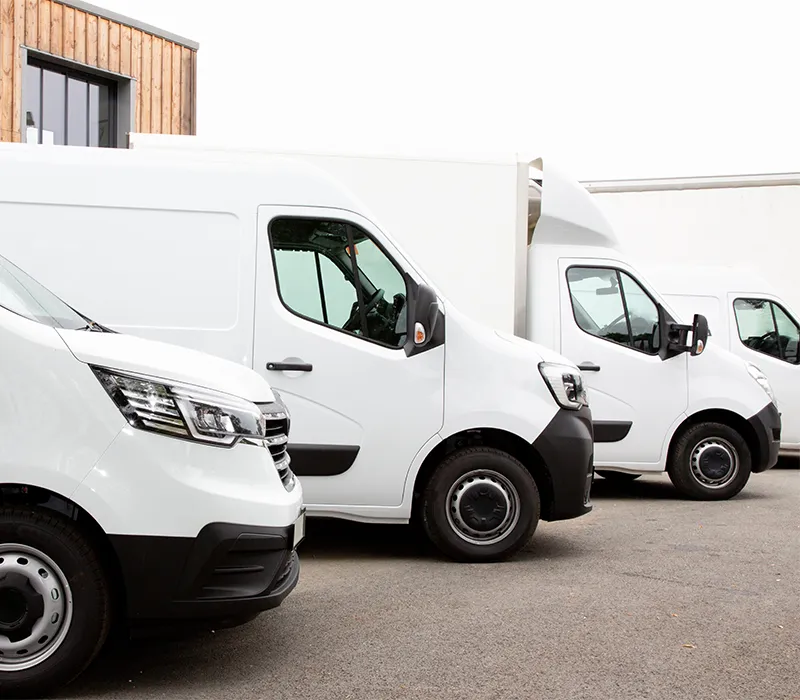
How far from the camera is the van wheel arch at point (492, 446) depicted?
6.57m

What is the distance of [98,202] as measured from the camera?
6312 mm

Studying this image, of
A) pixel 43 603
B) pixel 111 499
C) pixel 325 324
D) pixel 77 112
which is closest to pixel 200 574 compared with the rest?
pixel 111 499

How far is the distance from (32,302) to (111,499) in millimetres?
955

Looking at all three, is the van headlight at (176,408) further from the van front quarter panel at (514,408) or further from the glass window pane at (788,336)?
the glass window pane at (788,336)

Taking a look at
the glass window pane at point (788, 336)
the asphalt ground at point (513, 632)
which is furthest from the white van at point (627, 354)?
the glass window pane at point (788, 336)

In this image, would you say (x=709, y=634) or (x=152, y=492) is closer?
(x=152, y=492)

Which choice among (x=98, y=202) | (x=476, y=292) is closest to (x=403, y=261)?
(x=98, y=202)

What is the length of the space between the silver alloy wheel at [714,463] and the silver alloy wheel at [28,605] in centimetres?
696

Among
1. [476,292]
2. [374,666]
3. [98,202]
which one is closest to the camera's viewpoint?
[374,666]

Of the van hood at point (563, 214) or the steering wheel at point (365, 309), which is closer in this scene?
the steering wheel at point (365, 309)

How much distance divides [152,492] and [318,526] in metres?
4.49

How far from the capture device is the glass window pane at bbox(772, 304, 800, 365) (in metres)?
12.4

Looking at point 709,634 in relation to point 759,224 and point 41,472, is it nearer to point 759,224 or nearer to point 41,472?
point 41,472

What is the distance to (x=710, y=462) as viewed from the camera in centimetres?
962
